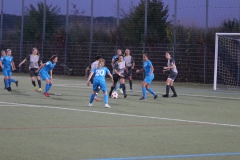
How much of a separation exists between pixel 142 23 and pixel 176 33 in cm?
310

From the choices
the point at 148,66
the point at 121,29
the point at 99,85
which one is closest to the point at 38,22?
the point at 121,29

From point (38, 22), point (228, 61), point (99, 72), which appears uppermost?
point (38, 22)

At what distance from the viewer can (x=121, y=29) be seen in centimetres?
3759

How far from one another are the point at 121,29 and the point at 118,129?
81.9ft

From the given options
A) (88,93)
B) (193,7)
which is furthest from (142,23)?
(88,93)

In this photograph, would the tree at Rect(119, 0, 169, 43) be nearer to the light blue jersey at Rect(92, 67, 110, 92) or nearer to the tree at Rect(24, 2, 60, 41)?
the tree at Rect(24, 2, 60, 41)

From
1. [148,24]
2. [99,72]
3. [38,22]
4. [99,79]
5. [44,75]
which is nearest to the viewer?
[99,79]

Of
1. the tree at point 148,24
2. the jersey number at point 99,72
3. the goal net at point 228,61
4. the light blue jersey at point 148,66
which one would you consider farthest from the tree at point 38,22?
the jersey number at point 99,72

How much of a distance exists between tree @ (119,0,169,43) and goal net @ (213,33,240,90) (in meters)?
6.76

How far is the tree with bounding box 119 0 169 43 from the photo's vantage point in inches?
1403

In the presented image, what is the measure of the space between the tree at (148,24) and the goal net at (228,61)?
22.2ft

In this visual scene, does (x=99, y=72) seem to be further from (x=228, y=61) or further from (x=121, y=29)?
(x=121, y=29)

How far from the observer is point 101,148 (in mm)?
10273

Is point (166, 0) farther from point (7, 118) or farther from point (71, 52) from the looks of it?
point (7, 118)
